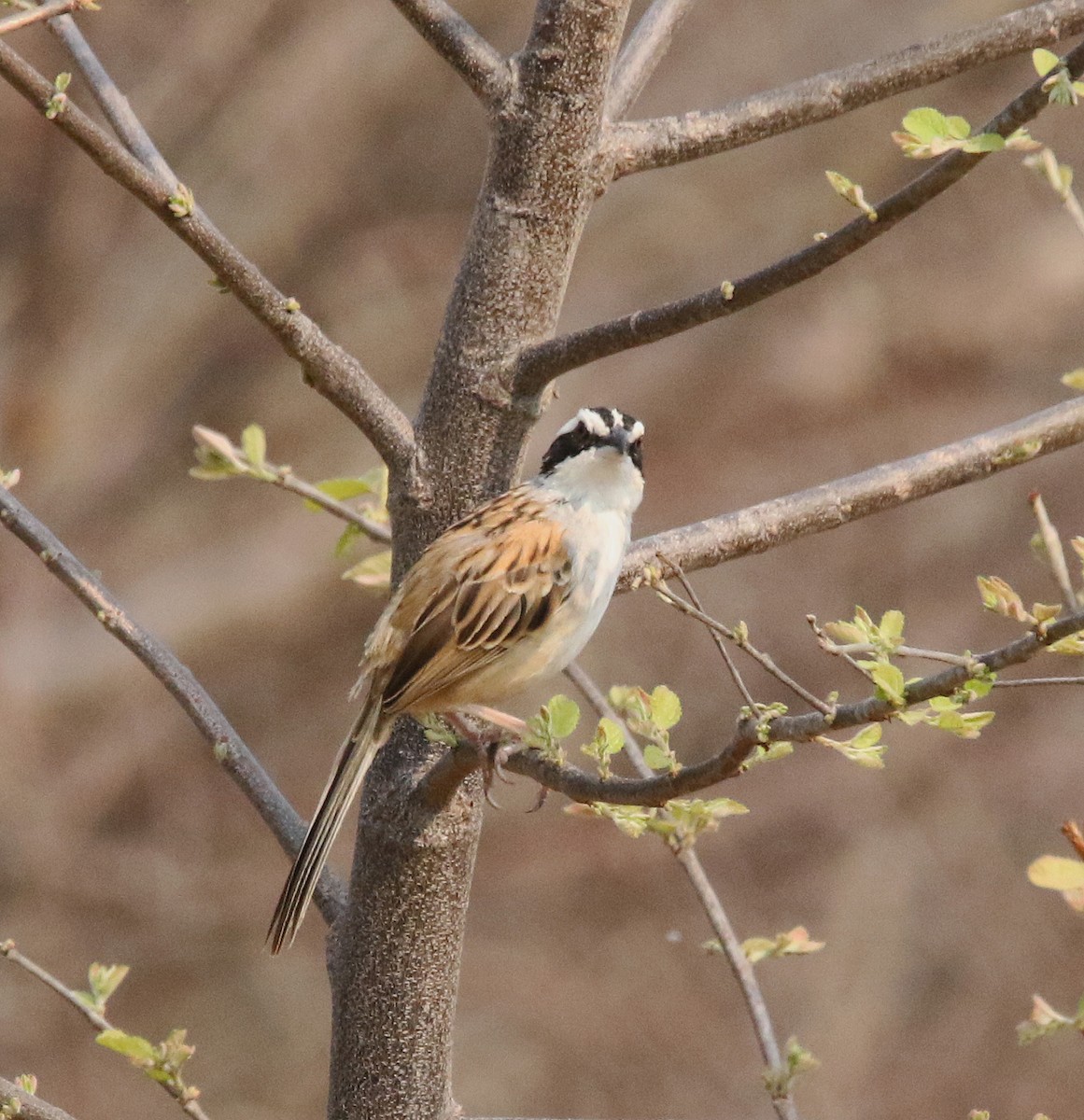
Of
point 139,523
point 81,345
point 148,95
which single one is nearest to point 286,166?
point 148,95

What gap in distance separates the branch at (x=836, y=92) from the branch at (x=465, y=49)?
0.66 feet

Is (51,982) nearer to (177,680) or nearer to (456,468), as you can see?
(177,680)

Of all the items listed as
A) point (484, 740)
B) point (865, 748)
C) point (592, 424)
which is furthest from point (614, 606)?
point (865, 748)

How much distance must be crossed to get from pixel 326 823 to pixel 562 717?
682 millimetres

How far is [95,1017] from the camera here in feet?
7.36

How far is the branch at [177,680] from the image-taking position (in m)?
2.39

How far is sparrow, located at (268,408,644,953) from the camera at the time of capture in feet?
9.14

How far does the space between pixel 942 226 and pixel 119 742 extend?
14.8ft

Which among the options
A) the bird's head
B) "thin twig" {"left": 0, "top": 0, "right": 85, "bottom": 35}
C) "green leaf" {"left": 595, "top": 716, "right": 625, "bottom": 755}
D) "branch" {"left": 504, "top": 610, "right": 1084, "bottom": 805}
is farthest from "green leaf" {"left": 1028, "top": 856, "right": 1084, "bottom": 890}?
the bird's head

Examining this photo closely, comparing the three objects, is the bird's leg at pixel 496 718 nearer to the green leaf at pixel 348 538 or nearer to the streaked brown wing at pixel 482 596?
the streaked brown wing at pixel 482 596

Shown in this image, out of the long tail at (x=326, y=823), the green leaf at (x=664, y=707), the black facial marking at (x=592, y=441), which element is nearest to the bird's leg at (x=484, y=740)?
the long tail at (x=326, y=823)

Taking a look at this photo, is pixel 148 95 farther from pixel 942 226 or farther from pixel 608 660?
pixel 942 226

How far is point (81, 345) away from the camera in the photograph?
6.89 meters

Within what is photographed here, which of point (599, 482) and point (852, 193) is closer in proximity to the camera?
point (852, 193)
